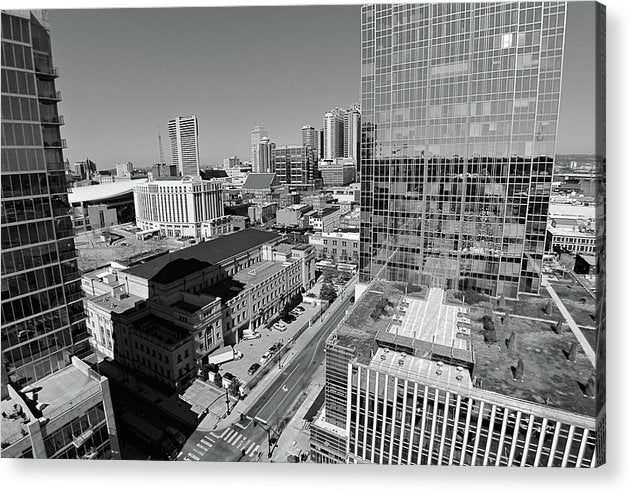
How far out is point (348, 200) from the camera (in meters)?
86.5

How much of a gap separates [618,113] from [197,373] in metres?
26.5

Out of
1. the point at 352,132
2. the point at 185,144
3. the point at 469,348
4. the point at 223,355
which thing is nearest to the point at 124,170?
the point at 185,144

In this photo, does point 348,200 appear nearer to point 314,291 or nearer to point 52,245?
point 314,291

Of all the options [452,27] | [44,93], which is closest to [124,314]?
[44,93]

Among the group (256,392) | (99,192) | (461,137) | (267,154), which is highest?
(267,154)

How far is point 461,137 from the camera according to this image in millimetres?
22609

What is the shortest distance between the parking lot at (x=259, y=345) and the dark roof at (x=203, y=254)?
27.5ft

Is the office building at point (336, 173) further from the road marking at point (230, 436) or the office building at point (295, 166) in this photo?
the road marking at point (230, 436)

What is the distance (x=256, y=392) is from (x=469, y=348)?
14.8 m

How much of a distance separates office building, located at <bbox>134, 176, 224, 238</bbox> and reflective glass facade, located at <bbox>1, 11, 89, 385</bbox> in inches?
1990

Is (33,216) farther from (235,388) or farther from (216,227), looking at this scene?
(216,227)

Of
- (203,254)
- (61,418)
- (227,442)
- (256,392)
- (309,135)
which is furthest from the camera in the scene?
(309,135)

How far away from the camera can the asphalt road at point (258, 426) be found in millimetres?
17844

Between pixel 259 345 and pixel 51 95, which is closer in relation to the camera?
pixel 51 95
